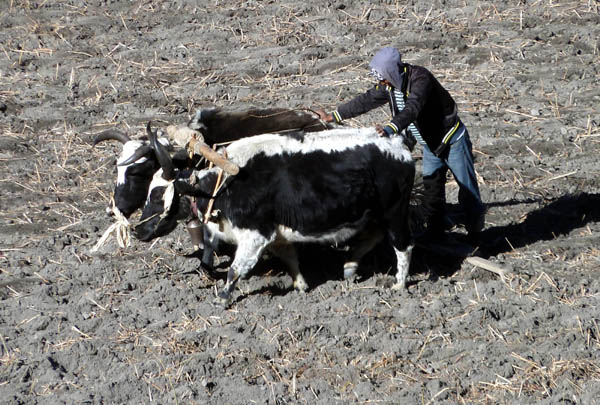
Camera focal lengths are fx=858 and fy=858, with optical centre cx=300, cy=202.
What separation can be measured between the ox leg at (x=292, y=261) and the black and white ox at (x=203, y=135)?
44.0 inches

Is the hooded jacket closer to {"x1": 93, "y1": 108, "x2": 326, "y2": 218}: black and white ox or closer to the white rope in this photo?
{"x1": 93, "y1": 108, "x2": 326, "y2": 218}: black and white ox

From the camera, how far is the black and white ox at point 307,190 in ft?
23.8

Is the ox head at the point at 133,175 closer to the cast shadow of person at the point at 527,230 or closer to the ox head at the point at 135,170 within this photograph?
the ox head at the point at 135,170

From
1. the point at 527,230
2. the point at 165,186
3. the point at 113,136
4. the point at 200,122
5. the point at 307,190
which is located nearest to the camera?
the point at 307,190

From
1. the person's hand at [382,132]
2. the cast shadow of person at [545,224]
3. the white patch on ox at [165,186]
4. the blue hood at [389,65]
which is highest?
the blue hood at [389,65]

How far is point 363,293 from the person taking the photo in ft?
24.8

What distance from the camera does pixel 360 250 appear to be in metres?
7.98

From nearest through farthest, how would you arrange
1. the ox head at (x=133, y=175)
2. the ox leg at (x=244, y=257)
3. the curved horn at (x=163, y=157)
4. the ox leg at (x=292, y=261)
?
the ox leg at (x=244, y=257)
the curved horn at (x=163, y=157)
the ox leg at (x=292, y=261)
the ox head at (x=133, y=175)

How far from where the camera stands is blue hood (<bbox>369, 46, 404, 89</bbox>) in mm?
7160

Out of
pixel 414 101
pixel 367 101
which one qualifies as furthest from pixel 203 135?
pixel 414 101

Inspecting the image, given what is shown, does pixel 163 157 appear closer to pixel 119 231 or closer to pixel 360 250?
pixel 119 231

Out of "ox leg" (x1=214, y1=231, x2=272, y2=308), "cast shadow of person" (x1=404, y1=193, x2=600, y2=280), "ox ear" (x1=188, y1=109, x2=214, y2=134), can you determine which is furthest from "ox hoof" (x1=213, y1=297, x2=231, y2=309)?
"cast shadow of person" (x1=404, y1=193, x2=600, y2=280)

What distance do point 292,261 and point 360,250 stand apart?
2.14 ft

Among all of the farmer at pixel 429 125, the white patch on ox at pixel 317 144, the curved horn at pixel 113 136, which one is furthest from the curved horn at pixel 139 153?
the farmer at pixel 429 125
